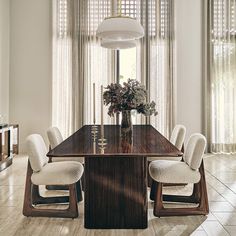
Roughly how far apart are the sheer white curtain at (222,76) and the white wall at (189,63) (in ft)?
0.82

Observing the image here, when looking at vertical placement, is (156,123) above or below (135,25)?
below

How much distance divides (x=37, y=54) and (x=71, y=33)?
0.86 metres

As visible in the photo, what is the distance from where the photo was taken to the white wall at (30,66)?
7.47 m

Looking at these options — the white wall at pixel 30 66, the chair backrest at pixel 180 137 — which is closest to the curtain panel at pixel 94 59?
the white wall at pixel 30 66

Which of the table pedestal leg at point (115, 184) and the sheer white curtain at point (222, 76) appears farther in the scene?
the sheer white curtain at point (222, 76)

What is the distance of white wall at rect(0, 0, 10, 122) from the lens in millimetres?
7000

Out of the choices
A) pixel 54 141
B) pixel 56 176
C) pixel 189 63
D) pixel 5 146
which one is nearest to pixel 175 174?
pixel 56 176

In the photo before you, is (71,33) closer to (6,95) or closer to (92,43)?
(92,43)

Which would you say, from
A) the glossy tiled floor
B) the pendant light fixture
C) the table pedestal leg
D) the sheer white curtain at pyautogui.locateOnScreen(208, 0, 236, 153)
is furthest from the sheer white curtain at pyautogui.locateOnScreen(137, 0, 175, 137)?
the table pedestal leg

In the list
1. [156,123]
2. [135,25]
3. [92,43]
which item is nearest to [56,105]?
[92,43]

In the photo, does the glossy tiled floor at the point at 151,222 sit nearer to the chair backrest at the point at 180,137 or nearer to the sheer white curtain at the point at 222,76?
the chair backrest at the point at 180,137

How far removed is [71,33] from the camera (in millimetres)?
7383

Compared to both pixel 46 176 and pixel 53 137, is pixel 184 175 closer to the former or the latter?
pixel 46 176

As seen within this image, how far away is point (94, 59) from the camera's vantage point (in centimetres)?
744
